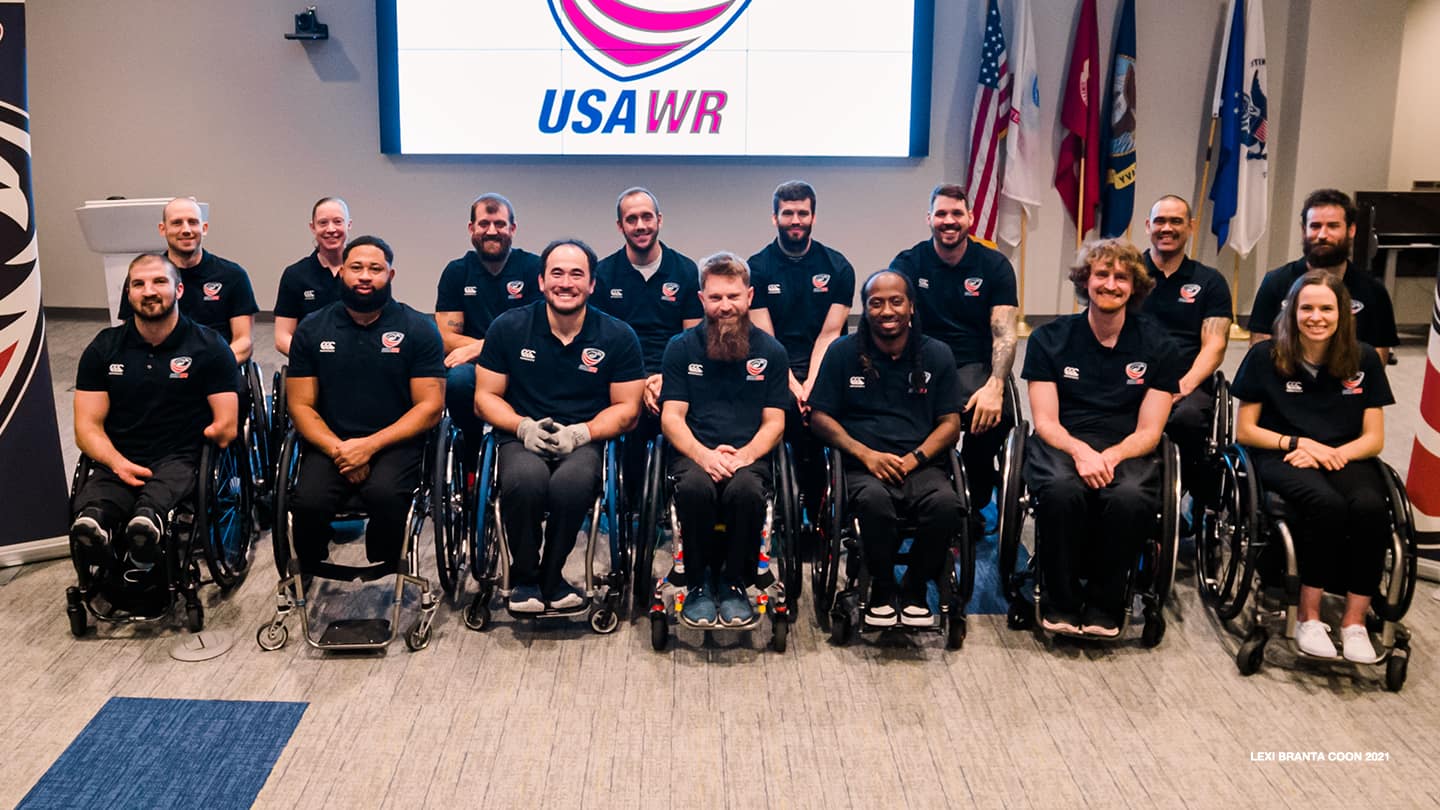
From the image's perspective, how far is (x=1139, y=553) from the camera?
10.8 ft

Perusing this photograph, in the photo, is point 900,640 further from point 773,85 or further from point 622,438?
point 773,85

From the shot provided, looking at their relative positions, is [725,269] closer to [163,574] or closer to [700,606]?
[700,606]

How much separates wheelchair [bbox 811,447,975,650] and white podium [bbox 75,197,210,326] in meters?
3.70

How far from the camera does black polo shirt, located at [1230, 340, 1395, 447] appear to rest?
3.33 metres

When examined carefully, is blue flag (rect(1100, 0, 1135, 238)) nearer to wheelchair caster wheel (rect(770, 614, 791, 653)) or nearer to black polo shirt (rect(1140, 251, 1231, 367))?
black polo shirt (rect(1140, 251, 1231, 367))

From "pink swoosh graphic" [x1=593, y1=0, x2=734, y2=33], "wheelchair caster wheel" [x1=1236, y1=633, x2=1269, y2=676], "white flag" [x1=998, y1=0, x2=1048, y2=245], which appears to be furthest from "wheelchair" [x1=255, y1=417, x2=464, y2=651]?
"white flag" [x1=998, y1=0, x2=1048, y2=245]

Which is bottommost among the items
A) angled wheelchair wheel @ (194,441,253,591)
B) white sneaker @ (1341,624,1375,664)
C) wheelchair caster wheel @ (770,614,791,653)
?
wheelchair caster wheel @ (770,614,791,653)

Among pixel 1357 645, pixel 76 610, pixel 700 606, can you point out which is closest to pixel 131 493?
pixel 76 610

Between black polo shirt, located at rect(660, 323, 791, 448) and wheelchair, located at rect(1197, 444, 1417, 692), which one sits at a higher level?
black polo shirt, located at rect(660, 323, 791, 448)

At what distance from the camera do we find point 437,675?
10.5 ft

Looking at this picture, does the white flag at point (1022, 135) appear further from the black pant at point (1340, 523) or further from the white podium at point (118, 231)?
the white podium at point (118, 231)

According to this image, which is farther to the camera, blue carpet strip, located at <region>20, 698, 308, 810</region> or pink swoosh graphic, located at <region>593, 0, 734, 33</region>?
pink swoosh graphic, located at <region>593, 0, 734, 33</region>

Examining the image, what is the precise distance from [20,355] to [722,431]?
229 cm

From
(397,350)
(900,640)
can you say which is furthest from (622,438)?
(900,640)
